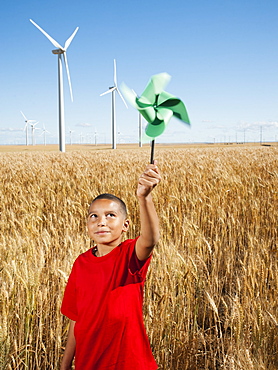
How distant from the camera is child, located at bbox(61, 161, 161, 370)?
4.06 ft

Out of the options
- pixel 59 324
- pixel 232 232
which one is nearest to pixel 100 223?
pixel 59 324

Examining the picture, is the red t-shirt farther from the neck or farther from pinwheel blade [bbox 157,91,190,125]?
pinwheel blade [bbox 157,91,190,125]

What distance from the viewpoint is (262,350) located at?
72.0 inches

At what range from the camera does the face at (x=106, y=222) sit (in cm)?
135

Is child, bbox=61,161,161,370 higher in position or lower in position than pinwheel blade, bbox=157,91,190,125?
lower

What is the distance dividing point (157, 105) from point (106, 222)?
0.48 m

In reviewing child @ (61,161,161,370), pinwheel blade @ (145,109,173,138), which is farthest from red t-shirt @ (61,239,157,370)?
pinwheel blade @ (145,109,173,138)

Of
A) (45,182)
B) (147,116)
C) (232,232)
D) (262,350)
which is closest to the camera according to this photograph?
(147,116)

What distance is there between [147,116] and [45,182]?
19.4 ft

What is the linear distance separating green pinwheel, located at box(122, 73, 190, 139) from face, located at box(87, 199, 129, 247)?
374 millimetres

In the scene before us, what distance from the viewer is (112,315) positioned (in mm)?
1252

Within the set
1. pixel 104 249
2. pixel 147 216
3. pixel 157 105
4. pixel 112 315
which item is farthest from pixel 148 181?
pixel 112 315

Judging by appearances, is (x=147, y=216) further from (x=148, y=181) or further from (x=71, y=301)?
(x=71, y=301)

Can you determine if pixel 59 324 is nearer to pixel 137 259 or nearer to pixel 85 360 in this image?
pixel 85 360
